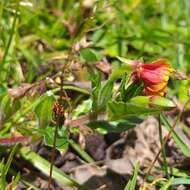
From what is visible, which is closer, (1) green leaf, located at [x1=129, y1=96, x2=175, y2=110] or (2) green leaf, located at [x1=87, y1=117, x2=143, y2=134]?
(1) green leaf, located at [x1=129, y1=96, x2=175, y2=110]

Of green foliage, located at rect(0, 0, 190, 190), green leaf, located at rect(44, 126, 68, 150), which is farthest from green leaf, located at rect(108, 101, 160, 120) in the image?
green leaf, located at rect(44, 126, 68, 150)

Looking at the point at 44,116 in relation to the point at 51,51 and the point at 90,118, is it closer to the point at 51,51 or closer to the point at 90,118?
the point at 90,118

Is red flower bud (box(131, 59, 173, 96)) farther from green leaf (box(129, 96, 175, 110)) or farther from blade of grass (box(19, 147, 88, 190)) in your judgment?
blade of grass (box(19, 147, 88, 190))

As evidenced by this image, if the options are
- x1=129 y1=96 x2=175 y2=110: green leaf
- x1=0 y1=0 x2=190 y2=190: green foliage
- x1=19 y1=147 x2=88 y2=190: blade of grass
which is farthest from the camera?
x1=19 y1=147 x2=88 y2=190: blade of grass

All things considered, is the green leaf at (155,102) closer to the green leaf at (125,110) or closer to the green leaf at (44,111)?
the green leaf at (125,110)

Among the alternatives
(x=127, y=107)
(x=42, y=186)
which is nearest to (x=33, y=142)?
(x=42, y=186)

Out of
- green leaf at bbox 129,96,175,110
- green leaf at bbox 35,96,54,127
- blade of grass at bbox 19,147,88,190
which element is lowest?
blade of grass at bbox 19,147,88,190

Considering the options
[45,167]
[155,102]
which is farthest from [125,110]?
[45,167]
